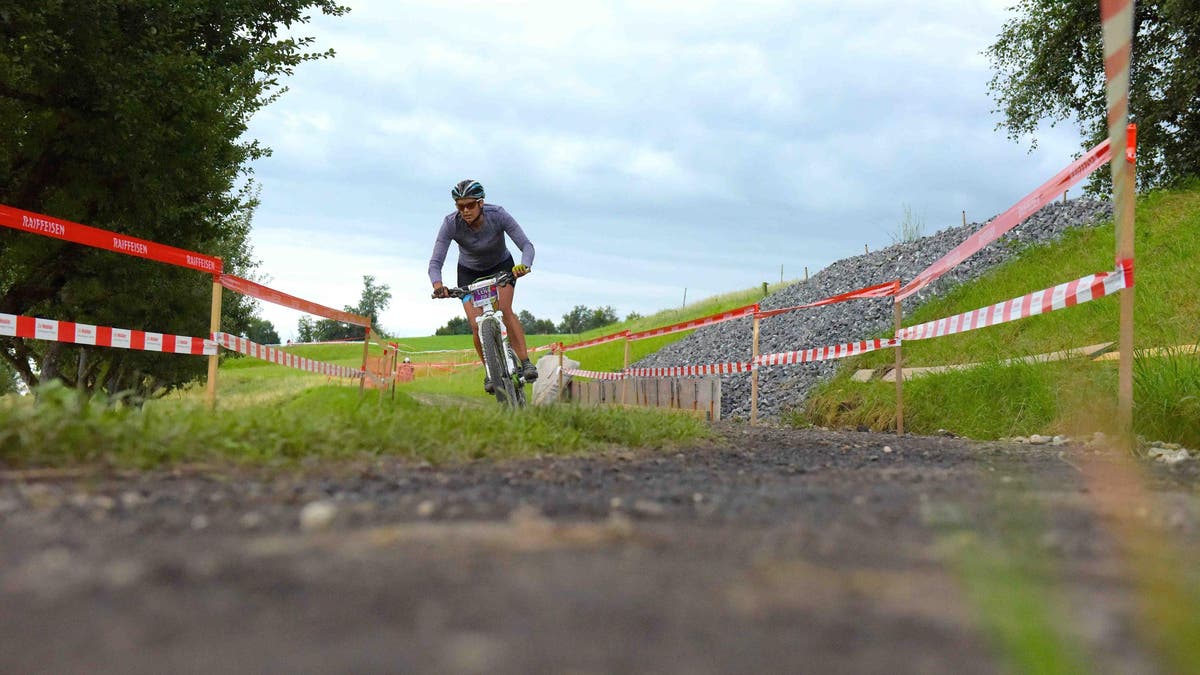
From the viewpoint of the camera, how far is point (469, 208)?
8.55m

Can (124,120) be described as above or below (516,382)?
above

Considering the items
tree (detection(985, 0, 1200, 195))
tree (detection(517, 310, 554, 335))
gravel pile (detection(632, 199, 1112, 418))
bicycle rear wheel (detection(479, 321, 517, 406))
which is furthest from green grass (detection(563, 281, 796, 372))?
Result: tree (detection(517, 310, 554, 335))

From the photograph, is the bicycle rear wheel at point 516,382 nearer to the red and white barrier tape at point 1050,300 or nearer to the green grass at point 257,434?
the green grass at point 257,434

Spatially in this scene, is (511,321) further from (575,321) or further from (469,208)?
(575,321)

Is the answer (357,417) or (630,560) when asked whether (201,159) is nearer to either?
(357,417)

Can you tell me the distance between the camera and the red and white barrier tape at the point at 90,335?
747 centimetres

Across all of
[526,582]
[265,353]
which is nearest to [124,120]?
[265,353]

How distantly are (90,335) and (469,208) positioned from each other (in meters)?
3.37

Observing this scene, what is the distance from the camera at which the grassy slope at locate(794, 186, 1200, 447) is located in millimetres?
6555

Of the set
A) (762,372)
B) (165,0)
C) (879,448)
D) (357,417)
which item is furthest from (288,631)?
(762,372)

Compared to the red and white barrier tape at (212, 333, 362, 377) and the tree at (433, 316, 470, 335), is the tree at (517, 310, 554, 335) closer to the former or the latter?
the tree at (433, 316, 470, 335)

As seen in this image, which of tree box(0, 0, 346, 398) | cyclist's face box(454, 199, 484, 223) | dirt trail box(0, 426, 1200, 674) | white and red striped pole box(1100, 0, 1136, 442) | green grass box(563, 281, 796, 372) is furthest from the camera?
Result: green grass box(563, 281, 796, 372)

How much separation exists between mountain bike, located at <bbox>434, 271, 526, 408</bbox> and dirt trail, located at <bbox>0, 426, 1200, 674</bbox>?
5635mm

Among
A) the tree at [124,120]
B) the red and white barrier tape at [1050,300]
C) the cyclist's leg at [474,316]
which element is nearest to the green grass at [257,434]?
the cyclist's leg at [474,316]
